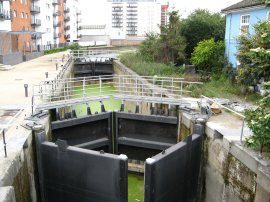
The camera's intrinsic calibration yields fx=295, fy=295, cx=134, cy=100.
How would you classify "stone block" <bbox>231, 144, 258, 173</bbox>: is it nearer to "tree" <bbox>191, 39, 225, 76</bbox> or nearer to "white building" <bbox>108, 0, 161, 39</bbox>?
"tree" <bbox>191, 39, 225, 76</bbox>

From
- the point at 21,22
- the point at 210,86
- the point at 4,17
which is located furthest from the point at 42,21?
the point at 210,86

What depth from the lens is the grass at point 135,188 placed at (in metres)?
9.91

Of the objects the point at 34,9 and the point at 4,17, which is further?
the point at 34,9

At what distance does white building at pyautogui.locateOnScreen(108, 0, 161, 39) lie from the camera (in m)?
130

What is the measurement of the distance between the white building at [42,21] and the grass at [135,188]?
119 feet

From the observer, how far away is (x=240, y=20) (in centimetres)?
1816

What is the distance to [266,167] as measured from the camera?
633 centimetres

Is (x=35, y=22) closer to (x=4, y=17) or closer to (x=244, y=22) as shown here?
(x=4, y=17)

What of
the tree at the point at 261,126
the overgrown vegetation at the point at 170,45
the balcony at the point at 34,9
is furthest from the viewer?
the balcony at the point at 34,9

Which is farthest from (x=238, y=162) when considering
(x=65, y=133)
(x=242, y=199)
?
(x=65, y=133)

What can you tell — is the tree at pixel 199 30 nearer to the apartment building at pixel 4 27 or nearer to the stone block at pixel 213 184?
the stone block at pixel 213 184

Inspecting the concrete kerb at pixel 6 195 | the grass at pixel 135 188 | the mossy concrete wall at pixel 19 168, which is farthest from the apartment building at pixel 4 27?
the concrete kerb at pixel 6 195

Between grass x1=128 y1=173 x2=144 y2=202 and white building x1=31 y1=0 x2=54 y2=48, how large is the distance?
3641 centimetres

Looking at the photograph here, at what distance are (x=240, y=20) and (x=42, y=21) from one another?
134 ft
